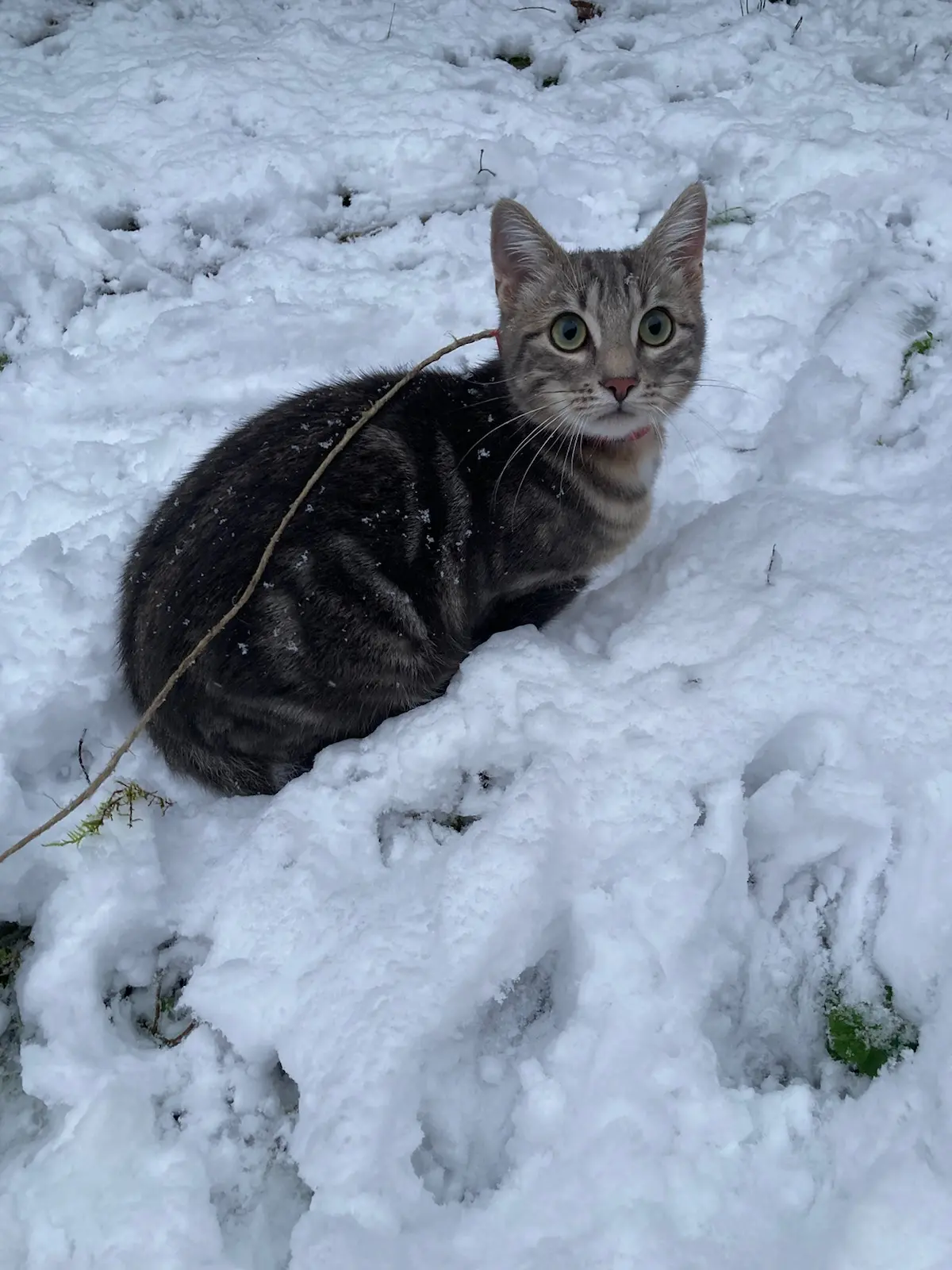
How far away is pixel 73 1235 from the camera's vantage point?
168 centimetres

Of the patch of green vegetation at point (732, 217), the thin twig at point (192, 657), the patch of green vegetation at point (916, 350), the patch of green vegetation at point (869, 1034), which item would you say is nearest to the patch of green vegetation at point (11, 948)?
the thin twig at point (192, 657)

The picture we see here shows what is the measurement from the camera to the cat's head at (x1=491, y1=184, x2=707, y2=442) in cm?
242

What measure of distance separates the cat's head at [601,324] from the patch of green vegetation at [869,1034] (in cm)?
154

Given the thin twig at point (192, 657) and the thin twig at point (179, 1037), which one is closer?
the thin twig at point (179, 1037)

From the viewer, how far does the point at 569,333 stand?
2.53 m

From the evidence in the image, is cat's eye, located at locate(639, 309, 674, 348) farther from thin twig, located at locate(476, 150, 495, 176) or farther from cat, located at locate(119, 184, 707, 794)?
thin twig, located at locate(476, 150, 495, 176)

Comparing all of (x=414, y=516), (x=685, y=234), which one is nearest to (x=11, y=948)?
(x=414, y=516)

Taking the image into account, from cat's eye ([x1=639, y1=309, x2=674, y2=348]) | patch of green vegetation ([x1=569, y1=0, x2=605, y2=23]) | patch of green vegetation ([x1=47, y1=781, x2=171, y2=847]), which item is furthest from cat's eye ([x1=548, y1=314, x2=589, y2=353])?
patch of green vegetation ([x1=569, y1=0, x2=605, y2=23])

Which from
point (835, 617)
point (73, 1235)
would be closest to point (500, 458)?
point (835, 617)

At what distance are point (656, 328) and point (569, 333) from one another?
257 mm

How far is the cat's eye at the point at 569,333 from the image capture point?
2.50 metres

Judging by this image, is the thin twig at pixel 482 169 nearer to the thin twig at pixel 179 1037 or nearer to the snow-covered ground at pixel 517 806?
the snow-covered ground at pixel 517 806

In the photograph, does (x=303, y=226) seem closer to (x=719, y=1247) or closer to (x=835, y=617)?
(x=835, y=617)

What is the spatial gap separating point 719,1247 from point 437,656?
1527 mm
